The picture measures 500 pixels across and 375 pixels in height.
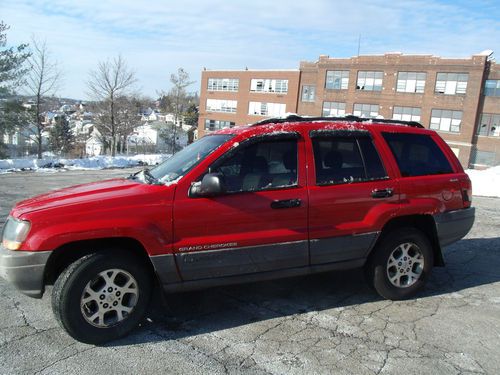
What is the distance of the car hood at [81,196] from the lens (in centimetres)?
340

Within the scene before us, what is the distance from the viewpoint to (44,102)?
30875 millimetres

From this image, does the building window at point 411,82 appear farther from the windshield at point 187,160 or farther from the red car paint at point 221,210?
the windshield at point 187,160

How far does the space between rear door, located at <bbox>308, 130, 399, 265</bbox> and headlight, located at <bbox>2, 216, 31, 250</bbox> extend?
2420 mm

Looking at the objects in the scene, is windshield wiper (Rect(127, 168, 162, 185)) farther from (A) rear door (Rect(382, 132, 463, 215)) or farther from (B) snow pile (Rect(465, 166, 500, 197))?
(B) snow pile (Rect(465, 166, 500, 197))

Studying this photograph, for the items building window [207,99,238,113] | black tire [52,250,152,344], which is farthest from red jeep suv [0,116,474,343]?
building window [207,99,238,113]

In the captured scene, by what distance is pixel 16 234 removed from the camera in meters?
3.29

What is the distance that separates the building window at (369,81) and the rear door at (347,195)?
1729 inches

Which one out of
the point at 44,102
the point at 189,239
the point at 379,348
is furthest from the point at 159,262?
the point at 44,102

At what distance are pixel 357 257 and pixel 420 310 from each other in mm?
831

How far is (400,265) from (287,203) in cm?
160

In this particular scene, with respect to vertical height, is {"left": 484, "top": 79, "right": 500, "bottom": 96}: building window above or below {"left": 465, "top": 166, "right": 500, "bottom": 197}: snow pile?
above

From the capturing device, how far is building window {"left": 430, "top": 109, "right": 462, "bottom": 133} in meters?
41.7

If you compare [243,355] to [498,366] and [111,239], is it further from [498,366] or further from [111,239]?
[498,366]

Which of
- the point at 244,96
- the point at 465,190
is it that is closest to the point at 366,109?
the point at 244,96
